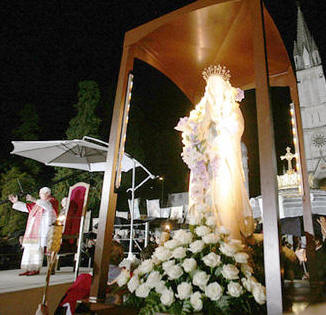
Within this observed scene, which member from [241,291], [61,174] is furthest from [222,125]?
[61,174]

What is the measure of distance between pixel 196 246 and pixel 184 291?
1.15ft

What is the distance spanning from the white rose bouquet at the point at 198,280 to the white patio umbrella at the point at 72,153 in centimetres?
407

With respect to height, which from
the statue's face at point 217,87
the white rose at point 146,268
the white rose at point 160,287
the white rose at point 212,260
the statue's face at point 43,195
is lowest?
the white rose at point 160,287

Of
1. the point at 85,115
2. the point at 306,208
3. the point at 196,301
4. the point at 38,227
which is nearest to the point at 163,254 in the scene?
the point at 196,301

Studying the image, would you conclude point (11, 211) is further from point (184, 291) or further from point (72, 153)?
point (184, 291)

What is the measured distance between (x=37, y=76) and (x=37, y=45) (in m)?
2.87

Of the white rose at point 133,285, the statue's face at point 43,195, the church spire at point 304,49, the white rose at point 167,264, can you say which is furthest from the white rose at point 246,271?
the church spire at point 304,49

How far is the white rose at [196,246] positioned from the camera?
202 cm

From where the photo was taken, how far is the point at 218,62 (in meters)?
4.11

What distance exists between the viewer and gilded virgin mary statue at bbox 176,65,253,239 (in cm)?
341

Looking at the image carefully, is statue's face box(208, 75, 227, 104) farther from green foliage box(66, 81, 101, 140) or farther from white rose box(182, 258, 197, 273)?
green foliage box(66, 81, 101, 140)

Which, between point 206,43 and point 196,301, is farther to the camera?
point 206,43

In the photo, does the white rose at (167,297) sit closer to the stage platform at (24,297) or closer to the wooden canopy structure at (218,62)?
the wooden canopy structure at (218,62)

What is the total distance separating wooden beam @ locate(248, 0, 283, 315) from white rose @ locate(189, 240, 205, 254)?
48 centimetres
